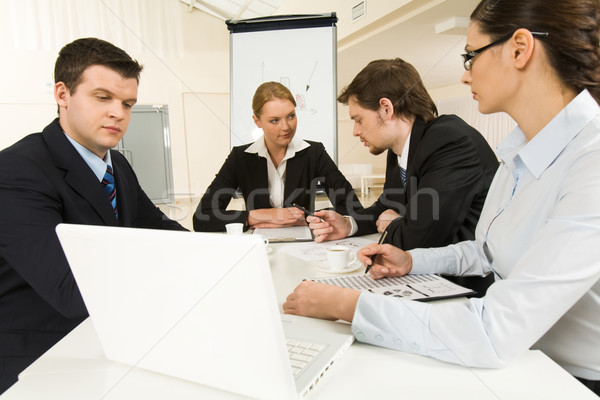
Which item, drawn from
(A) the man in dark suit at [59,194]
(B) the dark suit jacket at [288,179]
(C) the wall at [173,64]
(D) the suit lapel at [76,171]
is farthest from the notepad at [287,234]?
(C) the wall at [173,64]

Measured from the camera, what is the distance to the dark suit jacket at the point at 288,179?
7.35ft

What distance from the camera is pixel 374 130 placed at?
1.72 m

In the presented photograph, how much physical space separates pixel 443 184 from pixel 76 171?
118 centimetres

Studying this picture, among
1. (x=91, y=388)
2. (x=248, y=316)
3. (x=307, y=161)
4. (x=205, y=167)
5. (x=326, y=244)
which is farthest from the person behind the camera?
(x=205, y=167)

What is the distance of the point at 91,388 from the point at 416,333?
52 centimetres

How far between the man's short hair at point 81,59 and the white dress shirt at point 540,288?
1.11 meters

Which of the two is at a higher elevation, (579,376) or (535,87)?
(535,87)

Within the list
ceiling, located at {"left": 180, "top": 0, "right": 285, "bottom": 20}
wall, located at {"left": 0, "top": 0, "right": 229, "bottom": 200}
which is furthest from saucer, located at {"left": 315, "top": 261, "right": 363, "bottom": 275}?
ceiling, located at {"left": 180, "top": 0, "right": 285, "bottom": 20}

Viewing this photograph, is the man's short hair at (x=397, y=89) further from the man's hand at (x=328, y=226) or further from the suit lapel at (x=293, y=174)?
the suit lapel at (x=293, y=174)

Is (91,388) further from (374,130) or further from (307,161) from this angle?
(307,161)

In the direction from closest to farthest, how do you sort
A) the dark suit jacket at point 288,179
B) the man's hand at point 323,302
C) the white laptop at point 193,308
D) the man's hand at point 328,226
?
the white laptop at point 193,308
the man's hand at point 323,302
the man's hand at point 328,226
the dark suit jacket at point 288,179

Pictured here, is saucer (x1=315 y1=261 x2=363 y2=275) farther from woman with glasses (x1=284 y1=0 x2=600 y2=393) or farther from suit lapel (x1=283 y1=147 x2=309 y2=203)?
suit lapel (x1=283 y1=147 x2=309 y2=203)

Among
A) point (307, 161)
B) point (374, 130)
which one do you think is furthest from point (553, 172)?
point (307, 161)

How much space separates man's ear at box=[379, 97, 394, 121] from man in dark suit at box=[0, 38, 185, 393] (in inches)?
38.0
